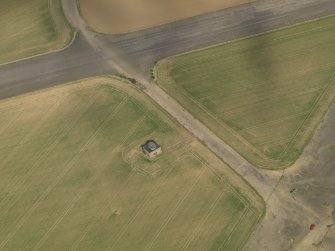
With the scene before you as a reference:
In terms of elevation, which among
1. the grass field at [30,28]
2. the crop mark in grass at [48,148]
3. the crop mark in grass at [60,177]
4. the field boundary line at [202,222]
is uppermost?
the grass field at [30,28]

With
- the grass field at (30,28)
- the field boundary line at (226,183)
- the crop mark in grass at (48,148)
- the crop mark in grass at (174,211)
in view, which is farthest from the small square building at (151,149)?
the grass field at (30,28)

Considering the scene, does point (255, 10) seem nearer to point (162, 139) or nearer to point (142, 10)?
point (142, 10)

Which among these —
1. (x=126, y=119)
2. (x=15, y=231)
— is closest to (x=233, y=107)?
(x=126, y=119)

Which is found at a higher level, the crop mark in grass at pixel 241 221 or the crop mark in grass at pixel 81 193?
the crop mark in grass at pixel 81 193

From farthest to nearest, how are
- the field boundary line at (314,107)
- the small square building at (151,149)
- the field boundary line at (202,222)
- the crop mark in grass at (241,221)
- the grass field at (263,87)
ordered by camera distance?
1. the grass field at (263,87)
2. the field boundary line at (314,107)
3. the small square building at (151,149)
4. the field boundary line at (202,222)
5. the crop mark in grass at (241,221)

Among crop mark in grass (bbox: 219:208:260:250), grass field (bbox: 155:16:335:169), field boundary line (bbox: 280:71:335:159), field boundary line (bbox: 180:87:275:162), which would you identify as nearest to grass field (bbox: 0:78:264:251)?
crop mark in grass (bbox: 219:208:260:250)

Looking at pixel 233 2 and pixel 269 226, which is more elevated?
pixel 233 2

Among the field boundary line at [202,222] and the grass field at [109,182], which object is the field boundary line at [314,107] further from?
the field boundary line at [202,222]
